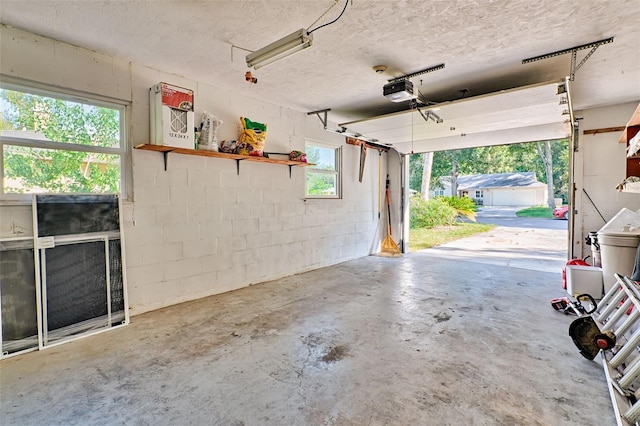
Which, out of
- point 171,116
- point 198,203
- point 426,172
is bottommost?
point 198,203

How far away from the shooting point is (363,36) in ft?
8.84

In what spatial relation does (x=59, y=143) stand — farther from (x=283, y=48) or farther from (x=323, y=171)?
(x=323, y=171)

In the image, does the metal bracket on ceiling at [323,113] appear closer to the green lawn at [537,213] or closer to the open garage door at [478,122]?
the open garage door at [478,122]

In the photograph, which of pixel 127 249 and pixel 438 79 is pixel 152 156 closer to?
pixel 127 249

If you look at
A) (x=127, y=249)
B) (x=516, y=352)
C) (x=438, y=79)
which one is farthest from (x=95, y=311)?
(x=438, y=79)

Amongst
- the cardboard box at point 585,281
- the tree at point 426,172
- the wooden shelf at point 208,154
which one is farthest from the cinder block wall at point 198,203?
the tree at point 426,172

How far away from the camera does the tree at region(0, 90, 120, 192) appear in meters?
2.65

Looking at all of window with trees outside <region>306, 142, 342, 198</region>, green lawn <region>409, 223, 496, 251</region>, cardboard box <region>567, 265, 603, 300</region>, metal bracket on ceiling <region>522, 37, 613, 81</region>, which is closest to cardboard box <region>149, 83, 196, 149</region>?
window with trees outside <region>306, 142, 342, 198</region>

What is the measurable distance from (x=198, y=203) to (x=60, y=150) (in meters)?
1.41

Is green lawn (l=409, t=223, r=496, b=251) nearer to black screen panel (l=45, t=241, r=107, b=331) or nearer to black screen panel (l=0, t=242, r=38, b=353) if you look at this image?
black screen panel (l=45, t=241, r=107, b=331)

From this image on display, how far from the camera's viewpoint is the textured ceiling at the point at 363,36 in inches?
89.7

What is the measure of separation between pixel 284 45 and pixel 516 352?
3.04 m

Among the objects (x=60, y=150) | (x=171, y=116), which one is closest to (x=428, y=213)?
(x=171, y=116)

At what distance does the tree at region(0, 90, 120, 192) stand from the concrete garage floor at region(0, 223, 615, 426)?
149cm
